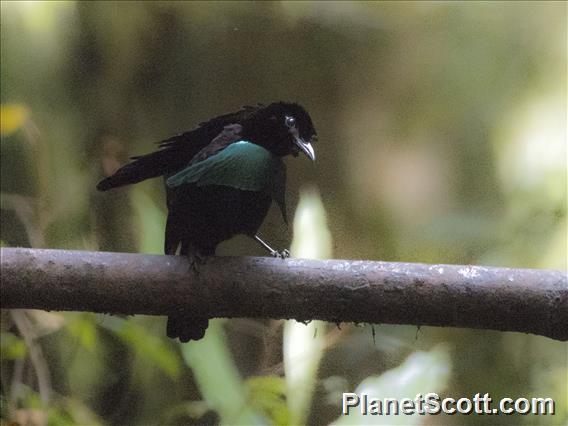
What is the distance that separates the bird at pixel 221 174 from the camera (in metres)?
1.37

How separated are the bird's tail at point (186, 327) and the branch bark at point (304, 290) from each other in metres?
0.20

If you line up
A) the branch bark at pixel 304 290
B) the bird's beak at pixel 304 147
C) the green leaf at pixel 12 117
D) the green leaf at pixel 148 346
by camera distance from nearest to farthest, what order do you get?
the branch bark at pixel 304 290 → the bird's beak at pixel 304 147 → the green leaf at pixel 148 346 → the green leaf at pixel 12 117

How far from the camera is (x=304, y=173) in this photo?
1800mm

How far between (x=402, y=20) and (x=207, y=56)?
0.55m

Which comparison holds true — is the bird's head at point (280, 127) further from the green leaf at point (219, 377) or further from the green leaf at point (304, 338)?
the green leaf at point (219, 377)

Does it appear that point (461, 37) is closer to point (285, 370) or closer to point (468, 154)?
point (468, 154)

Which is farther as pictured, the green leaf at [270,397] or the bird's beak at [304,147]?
the green leaf at [270,397]

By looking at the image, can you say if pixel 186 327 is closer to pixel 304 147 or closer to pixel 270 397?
pixel 270 397

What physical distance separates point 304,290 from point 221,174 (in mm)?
277

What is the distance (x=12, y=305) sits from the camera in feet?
4.25

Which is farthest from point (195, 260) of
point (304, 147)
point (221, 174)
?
point (304, 147)

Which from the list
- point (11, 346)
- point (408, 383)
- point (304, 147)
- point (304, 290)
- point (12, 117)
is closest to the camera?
point (304, 290)

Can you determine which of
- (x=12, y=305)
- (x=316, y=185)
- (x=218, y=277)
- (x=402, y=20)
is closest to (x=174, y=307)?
(x=218, y=277)

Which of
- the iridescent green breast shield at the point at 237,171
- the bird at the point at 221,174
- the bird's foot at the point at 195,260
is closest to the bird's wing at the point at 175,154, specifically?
the bird at the point at 221,174
